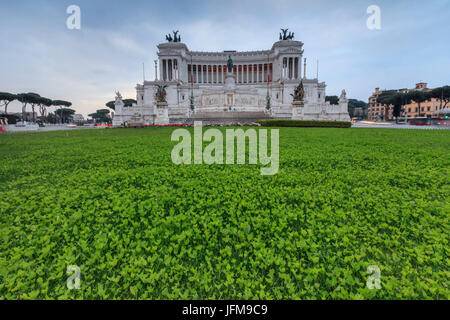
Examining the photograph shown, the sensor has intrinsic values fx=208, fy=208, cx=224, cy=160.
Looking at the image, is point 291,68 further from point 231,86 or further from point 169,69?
point 169,69

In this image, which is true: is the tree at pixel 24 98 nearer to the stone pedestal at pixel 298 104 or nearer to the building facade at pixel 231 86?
the building facade at pixel 231 86

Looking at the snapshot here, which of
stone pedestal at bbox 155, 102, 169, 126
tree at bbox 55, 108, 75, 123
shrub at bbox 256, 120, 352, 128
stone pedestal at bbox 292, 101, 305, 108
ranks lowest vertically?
shrub at bbox 256, 120, 352, 128

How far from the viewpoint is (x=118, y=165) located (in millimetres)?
5336

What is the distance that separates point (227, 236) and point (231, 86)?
3952 centimetres

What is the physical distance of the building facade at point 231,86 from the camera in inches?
1431

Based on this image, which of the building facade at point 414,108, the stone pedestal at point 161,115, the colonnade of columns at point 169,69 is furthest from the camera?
the building facade at point 414,108

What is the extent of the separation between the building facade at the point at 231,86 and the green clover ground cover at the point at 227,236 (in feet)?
90.0

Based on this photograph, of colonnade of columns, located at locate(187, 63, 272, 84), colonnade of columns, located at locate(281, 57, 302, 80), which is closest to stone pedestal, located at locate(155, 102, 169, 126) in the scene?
colonnade of columns, located at locate(187, 63, 272, 84)

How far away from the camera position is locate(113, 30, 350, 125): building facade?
36344mm

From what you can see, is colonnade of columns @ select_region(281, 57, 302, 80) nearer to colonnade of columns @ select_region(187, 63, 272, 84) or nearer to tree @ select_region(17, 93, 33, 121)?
colonnade of columns @ select_region(187, 63, 272, 84)

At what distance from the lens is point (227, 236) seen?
7.18 feet

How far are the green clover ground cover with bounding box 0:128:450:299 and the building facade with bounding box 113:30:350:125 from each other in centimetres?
2743

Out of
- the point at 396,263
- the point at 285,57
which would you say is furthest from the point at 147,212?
the point at 285,57

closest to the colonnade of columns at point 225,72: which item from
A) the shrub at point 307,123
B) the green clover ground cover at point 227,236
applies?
the shrub at point 307,123
